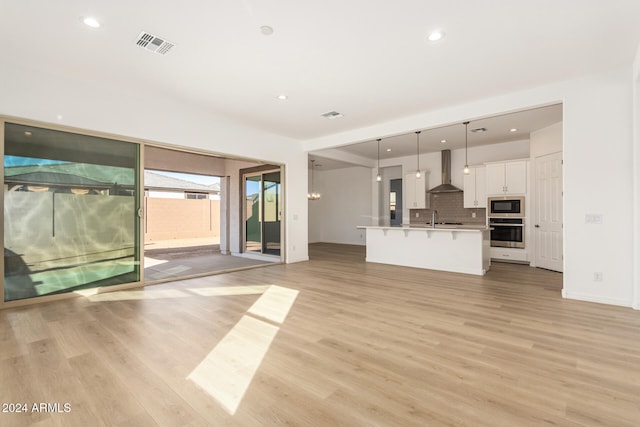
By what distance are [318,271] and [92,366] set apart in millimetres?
4186

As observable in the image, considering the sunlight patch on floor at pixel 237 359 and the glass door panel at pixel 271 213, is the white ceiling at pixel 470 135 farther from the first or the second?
the sunlight patch on floor at pixel 237 359

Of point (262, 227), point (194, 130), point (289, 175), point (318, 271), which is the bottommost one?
point (318, 271)

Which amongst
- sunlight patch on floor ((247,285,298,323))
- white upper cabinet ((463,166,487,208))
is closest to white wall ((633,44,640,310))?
white upper cabinet ((463,166,487,208))

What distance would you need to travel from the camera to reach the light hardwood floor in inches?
67.1

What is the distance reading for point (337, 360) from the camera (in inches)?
91.6

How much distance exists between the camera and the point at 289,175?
7188 millimetres

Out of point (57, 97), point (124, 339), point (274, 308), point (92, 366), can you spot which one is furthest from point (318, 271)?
point (57, 97)

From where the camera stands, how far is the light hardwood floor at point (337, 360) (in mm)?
1704

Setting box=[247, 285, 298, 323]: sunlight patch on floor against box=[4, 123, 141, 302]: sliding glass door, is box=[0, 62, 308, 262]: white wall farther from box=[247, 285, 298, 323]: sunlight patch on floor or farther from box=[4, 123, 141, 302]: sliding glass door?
A: box=[247, 285, 298, 323]: sunlight patch on floor

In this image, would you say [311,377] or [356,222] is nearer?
[311,377]

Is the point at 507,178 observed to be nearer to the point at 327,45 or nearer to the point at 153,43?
the point at 327,45

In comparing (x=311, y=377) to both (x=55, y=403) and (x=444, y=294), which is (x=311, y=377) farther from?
(x=444, y=294)

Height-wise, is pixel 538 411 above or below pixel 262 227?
below

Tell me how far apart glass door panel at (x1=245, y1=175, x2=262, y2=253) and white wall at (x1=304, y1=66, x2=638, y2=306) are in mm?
6390
